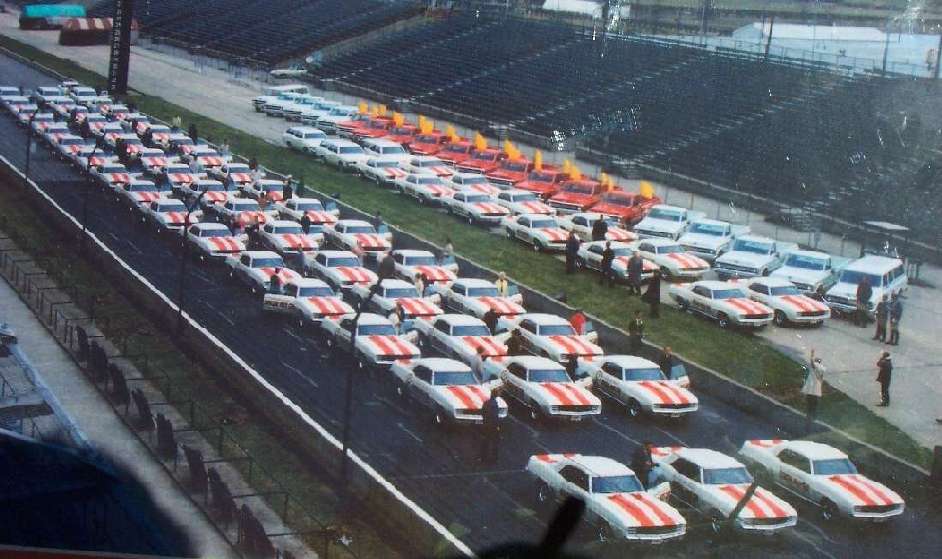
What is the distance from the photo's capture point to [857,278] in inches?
1105

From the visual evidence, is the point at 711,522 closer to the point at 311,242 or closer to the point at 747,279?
the point at 747,279

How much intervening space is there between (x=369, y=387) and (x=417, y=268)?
6.10 m

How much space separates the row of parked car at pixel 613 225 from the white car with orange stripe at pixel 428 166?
0.14 feet

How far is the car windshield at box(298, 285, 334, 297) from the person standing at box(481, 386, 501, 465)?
7203mm

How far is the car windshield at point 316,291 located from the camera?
2578cm

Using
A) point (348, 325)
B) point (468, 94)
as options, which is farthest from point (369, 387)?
point (468, 94)

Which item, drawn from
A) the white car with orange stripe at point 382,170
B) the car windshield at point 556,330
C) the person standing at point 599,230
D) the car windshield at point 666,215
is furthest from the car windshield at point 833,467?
the white car with orange stripe at point 382,170

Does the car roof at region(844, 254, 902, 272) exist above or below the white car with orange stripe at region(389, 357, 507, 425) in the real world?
above

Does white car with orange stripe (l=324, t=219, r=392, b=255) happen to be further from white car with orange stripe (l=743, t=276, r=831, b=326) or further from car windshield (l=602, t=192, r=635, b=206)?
car windshield (l=602, t=192, r=635, b=206)

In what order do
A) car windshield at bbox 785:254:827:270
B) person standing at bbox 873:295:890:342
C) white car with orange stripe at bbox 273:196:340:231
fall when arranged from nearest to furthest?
person standing at bbox 873:295:890:342, car windshield at bbox 785:254:827:270, white car with orange stripe at bbox 273:196:340:231

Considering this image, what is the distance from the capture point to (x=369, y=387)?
869 inches

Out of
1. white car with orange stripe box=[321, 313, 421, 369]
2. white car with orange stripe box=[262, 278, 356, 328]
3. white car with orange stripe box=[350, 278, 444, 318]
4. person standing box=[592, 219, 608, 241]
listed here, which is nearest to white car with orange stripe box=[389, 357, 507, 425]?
white car with orange stripe box=[321, 313, 421, 369]

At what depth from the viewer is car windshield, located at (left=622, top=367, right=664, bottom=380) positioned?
2198 centimetres

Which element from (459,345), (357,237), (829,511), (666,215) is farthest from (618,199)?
(829,511)
